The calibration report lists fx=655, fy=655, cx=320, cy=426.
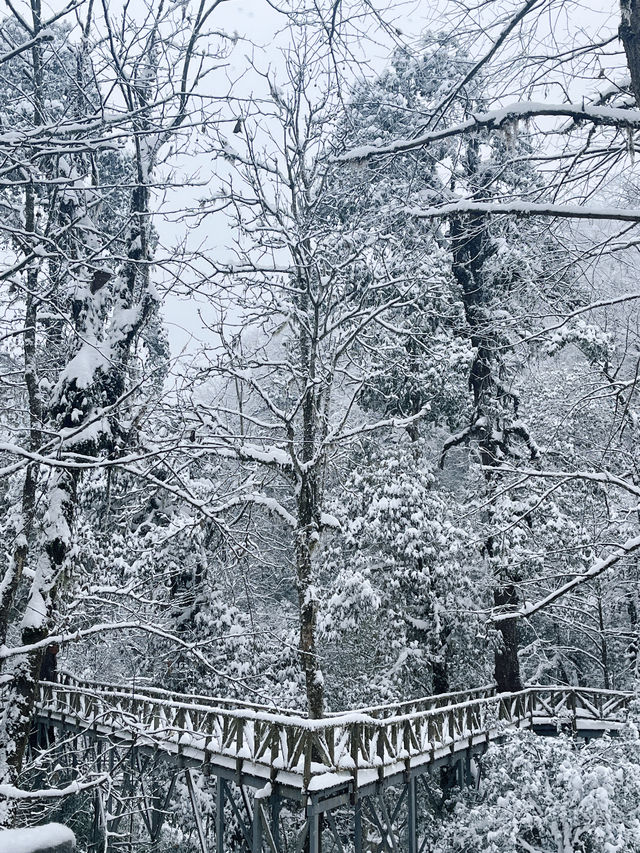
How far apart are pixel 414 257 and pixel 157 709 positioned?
11343 millimetres

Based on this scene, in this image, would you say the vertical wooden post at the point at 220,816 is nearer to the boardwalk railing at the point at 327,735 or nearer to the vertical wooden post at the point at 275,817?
the boardwalk railing at the point at 327,735

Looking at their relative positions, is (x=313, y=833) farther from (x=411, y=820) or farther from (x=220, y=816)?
(x=411, y=820)

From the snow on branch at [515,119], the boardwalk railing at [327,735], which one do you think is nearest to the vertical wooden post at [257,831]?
the boardwalk railing at [327,735]

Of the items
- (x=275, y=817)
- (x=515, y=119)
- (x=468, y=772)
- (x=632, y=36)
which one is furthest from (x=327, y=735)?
(x=632, y=36)

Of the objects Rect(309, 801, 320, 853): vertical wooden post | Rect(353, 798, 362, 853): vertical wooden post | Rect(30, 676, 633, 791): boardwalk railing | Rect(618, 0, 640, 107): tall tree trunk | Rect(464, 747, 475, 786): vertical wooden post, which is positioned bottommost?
Rect(464, 747, 475, 786): vertical wooden post

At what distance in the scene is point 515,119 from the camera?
151 inches

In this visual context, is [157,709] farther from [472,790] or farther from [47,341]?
[47,341]

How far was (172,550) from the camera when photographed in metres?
16.3

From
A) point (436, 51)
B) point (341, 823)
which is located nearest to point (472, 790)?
point (341, 823)

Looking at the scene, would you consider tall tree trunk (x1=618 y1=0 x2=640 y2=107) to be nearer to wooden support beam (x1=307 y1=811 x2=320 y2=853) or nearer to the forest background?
the forest background

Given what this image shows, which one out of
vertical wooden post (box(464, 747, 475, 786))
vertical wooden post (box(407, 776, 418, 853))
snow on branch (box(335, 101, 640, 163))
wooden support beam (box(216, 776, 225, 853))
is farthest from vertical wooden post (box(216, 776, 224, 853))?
snow on branch (box(335, 101, 640, 163))

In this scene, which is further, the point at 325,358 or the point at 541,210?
the point at 325,358

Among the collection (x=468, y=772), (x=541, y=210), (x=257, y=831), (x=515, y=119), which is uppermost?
(x=515, y=119)

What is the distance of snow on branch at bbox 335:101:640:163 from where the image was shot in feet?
11.6
